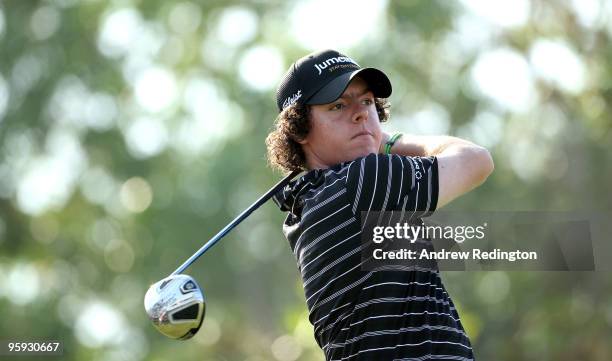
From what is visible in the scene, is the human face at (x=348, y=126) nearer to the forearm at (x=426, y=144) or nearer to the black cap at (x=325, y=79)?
the black cap at (x=325, y=79)

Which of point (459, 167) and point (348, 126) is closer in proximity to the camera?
point (459, 167)

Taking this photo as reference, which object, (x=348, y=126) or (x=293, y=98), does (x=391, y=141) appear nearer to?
(x=348, y=126)

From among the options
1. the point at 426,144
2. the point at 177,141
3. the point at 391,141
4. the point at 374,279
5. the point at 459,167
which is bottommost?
the point at 374,279

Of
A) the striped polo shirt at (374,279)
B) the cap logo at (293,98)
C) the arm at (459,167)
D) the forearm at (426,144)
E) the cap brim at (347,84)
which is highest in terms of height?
the cap logo at (293,98)

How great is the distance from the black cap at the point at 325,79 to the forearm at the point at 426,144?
0.63ft

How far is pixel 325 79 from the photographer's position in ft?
14.1

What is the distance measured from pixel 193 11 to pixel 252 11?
0.97 m

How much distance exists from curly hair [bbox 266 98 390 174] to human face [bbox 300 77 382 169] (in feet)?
0.14

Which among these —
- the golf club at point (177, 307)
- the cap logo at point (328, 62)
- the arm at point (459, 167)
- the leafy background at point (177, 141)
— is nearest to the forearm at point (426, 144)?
the arm at point (459, 167)

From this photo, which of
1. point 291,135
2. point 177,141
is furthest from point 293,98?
point 177,141

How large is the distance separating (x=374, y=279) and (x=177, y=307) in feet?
2.22

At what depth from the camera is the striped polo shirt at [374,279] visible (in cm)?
391

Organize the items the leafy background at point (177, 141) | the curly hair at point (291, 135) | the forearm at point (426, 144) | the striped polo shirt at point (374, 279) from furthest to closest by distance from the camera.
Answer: the leafy background at point (177, 141), the curly hair at point (291, 135), the forearm at point (426, 144), the striped polo shirt at point (374, 279)

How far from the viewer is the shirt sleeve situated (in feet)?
12.9
